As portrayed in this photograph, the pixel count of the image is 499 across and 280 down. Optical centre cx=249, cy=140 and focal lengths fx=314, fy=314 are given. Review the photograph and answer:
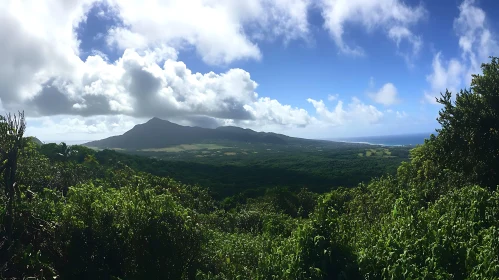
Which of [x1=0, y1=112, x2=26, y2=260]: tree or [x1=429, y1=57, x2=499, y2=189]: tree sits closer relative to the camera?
[x1=0, y1=112, x2=26, y2=260]: tree

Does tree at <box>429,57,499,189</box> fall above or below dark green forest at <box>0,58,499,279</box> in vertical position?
above

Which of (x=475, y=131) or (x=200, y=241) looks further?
(x=475, y=131)

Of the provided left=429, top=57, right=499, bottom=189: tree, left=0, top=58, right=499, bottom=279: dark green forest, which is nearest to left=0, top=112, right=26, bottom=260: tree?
left=0, top=58, right=499, bottom=279: dark green forest

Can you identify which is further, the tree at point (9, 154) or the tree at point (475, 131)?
the tree at point (475, 131)

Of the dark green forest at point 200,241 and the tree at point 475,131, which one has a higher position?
the tree at point 475,131

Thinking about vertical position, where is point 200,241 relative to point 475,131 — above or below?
below

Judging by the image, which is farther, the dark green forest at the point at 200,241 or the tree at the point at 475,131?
the tree at the point at 475,131

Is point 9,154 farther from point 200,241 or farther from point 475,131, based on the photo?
point 475,131

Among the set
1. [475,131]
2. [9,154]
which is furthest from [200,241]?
[475,131]

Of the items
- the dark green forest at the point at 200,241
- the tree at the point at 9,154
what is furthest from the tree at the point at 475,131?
the tree at the point at 9,154

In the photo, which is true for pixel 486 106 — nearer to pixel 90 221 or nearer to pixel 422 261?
pixel 422 261

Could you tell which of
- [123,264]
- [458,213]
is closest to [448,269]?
[458,213]

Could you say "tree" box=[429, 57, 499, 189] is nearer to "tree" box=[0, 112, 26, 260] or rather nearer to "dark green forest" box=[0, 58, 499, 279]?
"dark green forest" box=[0, 58, 499, 279]

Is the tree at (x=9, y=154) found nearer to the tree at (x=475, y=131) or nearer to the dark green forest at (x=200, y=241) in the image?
the dark green forest at (x=200, y=241)
